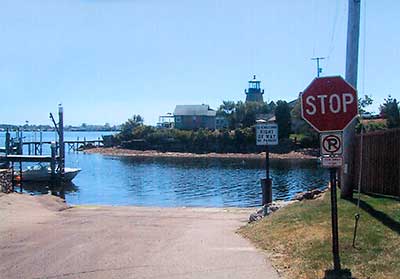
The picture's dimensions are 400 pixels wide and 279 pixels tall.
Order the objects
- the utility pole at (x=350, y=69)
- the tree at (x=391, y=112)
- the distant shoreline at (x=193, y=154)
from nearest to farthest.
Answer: the utility pole at (x=350, y=69) < the tree at (x=391, y=112) < the distant shoreline at (x=193, y=154)

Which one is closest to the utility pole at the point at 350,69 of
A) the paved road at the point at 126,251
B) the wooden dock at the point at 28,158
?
the paved road at the point at 126,251

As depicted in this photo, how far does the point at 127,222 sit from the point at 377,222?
878 cm

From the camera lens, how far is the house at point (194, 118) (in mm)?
143875

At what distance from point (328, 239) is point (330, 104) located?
2.87 meters

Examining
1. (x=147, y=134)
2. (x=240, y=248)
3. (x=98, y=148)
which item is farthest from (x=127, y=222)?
Answer: (x=98, y=148)

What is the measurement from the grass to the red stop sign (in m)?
2.06

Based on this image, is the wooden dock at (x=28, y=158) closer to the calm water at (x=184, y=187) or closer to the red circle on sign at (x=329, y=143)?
the calm water at (x=184, y=187)

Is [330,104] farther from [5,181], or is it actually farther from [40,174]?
[40,174]

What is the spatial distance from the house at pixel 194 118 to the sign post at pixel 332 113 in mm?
134222

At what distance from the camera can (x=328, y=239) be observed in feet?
32.5

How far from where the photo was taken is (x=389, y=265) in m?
8.02

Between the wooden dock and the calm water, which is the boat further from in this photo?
the calm water

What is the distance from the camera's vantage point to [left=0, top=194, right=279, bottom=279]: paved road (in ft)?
29.6

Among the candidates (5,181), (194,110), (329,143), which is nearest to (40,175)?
(5,181)
